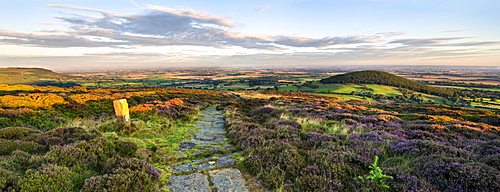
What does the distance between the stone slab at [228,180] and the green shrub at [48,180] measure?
339 cm

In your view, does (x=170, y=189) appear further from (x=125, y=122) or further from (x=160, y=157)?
(x=125, y=122)

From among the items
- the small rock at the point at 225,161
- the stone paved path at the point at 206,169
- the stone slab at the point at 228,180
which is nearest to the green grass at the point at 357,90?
the stone paved path at the point at 206,169

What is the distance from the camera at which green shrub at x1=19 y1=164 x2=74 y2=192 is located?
4.46 metres

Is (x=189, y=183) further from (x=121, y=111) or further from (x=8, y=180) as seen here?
(x=121, y=111)

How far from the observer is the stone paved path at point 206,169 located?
17.7ft

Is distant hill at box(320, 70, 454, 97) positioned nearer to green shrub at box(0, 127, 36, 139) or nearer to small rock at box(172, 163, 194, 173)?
small rock at box(172, 163, 194, 173)

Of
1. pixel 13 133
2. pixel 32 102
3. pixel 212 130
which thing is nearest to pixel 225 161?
pixel 212 130

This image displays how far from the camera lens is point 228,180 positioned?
576 centimetres

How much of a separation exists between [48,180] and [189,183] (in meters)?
3.14

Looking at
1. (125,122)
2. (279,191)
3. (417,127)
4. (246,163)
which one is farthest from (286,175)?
(417,127)

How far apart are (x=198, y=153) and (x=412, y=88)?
180 m

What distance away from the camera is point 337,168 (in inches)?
231

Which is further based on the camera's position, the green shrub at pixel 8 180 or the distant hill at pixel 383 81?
the distant hill at pixel 383 81

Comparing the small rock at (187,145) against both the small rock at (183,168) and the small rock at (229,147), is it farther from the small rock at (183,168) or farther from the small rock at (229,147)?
the small rock at (183,168)
